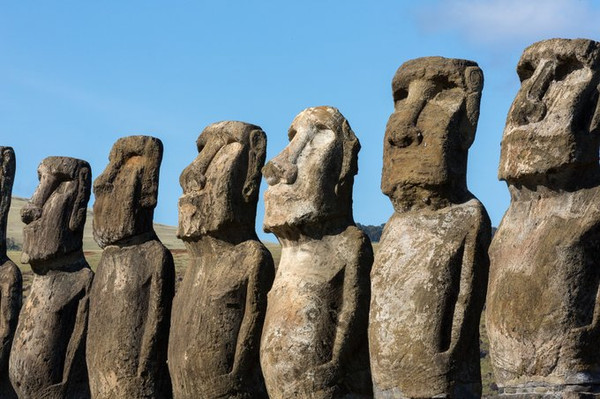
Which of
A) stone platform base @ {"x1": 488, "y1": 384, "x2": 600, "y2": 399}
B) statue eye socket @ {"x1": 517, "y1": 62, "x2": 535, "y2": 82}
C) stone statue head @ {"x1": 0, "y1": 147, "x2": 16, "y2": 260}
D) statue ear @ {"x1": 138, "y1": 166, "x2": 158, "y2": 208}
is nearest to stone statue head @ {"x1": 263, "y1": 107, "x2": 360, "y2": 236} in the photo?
statue eye socket @ {"x1": 517, "y1": 62, "x2": 535, "y2": 82}

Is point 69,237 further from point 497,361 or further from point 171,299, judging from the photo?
point 497,361

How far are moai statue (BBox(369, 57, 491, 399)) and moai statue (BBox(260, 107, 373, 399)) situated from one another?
0.64 meters

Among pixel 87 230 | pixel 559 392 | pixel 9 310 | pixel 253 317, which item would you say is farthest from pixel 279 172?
pixel 87 230

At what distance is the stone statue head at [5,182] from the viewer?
1886 cm

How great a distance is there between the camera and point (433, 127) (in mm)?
12664

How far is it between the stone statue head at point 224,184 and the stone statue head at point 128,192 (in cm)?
97

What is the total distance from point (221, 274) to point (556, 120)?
4224mm

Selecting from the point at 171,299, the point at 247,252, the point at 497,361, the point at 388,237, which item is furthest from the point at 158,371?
the point at 497,361

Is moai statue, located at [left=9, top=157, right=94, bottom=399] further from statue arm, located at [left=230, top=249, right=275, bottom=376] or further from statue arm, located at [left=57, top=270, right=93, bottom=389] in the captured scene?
statue arm, located at [left=230, top=249, right=275, bottom=376]

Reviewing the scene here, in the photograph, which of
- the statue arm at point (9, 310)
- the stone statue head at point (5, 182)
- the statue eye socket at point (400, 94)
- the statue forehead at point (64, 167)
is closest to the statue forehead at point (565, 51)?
the statue eye socket at point (400, 94)

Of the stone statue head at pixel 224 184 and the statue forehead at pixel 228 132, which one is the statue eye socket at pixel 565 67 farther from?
the statue forehead at pixel 228 132

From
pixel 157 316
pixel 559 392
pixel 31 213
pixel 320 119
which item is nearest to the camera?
pixel 559 392

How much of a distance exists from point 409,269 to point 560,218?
59.4 inches

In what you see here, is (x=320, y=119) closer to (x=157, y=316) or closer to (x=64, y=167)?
(x=157, y=316)
